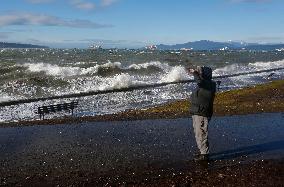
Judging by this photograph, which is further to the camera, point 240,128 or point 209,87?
point 240,128

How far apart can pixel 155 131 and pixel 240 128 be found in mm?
2609

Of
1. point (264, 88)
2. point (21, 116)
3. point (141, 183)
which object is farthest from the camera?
point (264, 88)

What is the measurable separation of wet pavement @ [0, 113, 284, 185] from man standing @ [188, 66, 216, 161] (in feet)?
1.52

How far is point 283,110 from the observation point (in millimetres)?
18109

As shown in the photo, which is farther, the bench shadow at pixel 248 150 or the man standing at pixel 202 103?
the bench shadow at pixel 248 150

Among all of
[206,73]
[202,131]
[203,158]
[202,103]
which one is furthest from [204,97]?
[203,158]

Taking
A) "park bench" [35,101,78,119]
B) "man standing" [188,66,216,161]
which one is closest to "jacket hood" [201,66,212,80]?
"man standing" [188,66,216,161]

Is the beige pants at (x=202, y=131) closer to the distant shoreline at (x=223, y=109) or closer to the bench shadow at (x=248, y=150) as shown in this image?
the bench shadow at (x=248, y=150)

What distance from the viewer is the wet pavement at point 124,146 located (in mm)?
9742

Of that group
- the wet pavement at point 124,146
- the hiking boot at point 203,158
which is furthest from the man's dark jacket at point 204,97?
the wet pavement at point 124,146

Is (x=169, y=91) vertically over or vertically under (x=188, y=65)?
under

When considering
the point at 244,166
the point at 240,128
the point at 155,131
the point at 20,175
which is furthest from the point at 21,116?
the point at 244,166

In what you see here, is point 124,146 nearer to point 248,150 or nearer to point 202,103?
point 202,103

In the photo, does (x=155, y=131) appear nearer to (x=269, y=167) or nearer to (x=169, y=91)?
(x=269, y=167)
